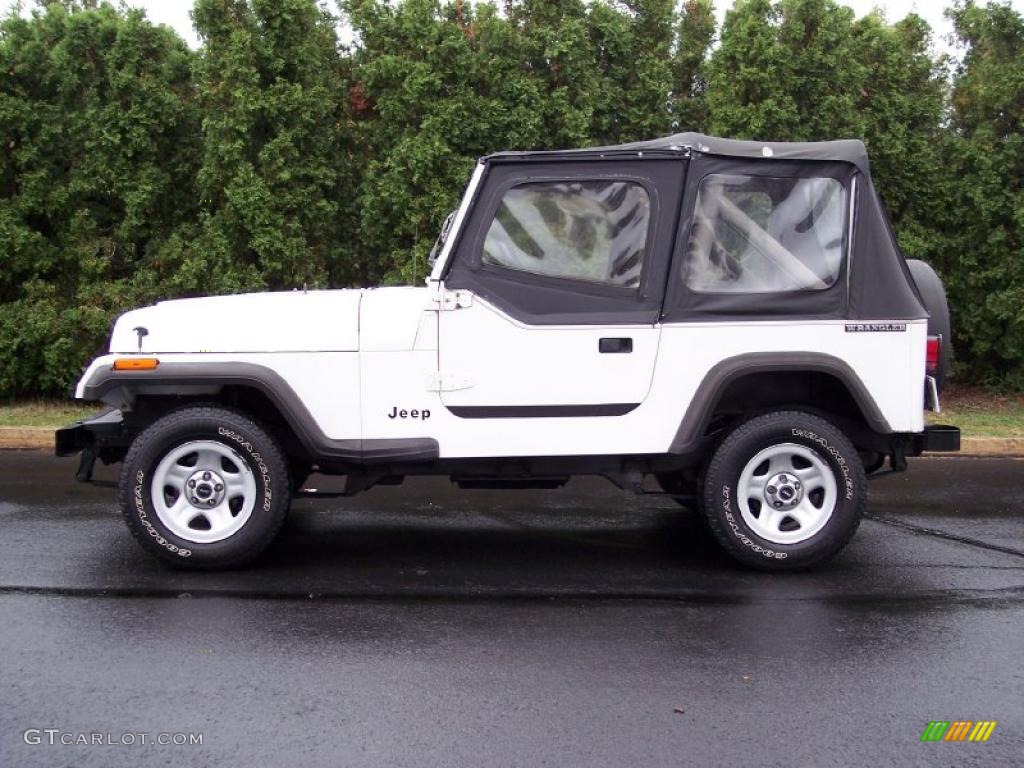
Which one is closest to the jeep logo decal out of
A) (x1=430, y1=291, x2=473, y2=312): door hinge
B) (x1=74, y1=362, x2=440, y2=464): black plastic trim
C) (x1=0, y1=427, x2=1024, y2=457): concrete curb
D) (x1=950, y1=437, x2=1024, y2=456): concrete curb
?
(x1=74, y1=362, x2=440, y2=464): black plastic trim

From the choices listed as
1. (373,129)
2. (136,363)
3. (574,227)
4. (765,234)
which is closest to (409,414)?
(574,227)

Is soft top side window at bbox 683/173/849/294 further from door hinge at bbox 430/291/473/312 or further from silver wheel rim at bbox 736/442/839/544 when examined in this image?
door hinge at bbox 430/291/473/312

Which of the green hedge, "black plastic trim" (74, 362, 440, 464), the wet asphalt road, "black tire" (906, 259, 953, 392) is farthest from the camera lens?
the green hedge

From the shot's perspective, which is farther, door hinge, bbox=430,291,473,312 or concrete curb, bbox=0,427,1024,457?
concrete curb, bbox=0,427,1024,457

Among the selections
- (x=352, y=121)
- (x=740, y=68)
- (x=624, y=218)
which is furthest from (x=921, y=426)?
(x=352, y=121)

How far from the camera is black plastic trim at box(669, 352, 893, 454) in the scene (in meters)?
5.23

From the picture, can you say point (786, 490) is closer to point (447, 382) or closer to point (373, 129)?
point (447, 382)

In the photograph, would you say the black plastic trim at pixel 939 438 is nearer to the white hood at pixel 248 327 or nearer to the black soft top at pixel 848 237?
the black soft top at pixel 848 237

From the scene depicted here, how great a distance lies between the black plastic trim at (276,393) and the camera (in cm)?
519

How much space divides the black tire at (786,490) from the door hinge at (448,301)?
160cm

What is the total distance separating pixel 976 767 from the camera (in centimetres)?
335

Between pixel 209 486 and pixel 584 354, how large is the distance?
7.02 feet

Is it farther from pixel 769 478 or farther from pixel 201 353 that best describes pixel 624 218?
pixel 201 353

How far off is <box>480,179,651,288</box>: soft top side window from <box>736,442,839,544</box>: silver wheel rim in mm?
1229
